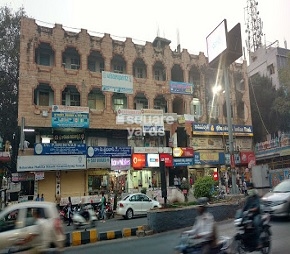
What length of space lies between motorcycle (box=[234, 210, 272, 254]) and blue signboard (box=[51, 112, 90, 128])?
827 inches

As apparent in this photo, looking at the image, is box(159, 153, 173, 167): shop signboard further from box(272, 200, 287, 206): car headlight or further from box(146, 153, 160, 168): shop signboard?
box(272, 200, 287, 206): car headlight

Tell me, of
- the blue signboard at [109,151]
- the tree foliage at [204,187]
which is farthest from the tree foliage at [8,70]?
the tree foliage at [204,187]

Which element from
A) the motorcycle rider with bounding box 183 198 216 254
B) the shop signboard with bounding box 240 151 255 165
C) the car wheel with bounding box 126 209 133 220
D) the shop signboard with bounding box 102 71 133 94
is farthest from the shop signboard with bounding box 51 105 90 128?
the motorcycle rider with bounding box 183 198 216 254

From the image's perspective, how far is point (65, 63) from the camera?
29.0m

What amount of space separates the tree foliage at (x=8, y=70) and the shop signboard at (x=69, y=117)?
17.7 feet

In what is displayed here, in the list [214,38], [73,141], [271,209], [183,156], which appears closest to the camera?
[271,209]

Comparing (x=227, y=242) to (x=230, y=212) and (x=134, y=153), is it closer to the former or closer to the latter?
(x=230, y=212)

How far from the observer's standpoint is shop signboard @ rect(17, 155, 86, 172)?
23250 mm

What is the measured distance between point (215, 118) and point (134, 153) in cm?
1157

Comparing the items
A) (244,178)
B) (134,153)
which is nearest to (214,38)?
(134,153)

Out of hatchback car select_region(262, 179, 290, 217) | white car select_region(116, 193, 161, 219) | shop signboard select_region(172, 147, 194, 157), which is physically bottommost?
white car select_region(116, 193, 161, 219)

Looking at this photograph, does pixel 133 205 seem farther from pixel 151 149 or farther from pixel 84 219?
pixel 151 149

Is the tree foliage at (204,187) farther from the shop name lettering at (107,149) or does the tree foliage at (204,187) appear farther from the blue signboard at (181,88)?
the blue signboard at (181,88)

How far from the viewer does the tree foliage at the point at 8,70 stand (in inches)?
1115
